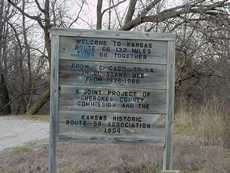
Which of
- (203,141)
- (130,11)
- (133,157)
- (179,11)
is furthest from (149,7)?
(133,157)

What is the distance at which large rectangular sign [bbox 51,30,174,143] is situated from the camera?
18.3 feet

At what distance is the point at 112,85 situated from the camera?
5.62 m

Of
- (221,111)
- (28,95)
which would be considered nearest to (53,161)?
(221,111)

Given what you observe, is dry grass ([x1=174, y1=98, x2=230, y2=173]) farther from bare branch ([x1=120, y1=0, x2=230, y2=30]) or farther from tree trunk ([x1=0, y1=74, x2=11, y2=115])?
tree trunk ([x1=0, y1=74, x2=11, y2=115])

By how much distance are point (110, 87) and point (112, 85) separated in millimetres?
38

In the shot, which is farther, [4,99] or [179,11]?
[4,99]

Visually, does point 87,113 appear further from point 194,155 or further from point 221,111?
point 221,111

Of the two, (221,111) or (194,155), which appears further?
(221,111)

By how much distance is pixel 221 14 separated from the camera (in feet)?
53.1

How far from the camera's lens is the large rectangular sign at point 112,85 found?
5.58m

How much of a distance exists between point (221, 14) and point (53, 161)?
12136mm

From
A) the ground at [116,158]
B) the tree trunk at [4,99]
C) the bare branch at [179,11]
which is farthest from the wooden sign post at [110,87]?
the tree trunk at [4,99]

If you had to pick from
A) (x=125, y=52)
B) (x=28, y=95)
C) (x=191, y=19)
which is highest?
(x=191, y=19)

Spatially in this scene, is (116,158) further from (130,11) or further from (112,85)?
(130,11)
